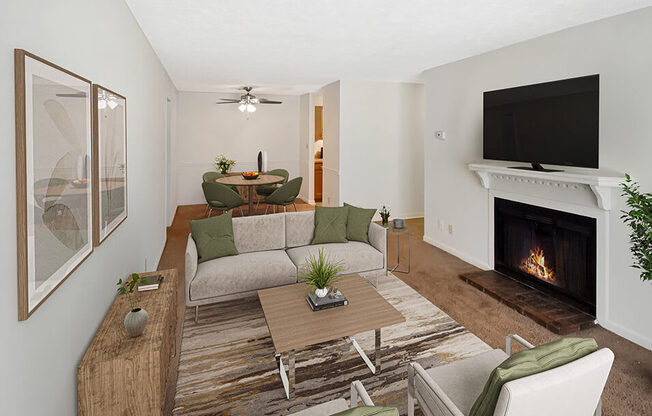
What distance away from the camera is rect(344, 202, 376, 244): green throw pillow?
3.97 meters

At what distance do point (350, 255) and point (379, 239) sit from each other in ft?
1.29

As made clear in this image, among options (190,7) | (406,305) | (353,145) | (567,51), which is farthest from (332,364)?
(353,145)

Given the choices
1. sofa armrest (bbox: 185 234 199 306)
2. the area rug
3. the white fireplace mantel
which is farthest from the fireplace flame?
sofa armrest (bbox: 185 234 199 306)

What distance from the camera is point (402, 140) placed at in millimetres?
6594

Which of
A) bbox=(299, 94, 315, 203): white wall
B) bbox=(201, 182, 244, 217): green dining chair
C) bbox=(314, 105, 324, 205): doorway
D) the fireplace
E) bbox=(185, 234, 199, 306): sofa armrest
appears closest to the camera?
bbox=(185, 234, 199, 306): sofa armrest

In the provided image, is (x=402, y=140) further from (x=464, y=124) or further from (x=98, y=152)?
(x=98, y=152)

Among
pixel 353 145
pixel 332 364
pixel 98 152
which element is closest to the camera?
pixel 98 152

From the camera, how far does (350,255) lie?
11.9 ft

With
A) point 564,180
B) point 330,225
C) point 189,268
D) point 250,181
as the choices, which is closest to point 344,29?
point 330,225

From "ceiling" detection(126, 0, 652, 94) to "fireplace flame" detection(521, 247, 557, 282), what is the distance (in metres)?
2.10

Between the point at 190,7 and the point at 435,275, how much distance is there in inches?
138

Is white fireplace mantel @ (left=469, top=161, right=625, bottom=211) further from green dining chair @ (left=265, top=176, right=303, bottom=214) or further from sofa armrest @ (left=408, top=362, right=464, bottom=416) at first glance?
green dining chair @ (left=265, top=176, right=303, bottom=214)

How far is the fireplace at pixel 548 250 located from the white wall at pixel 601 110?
174 millimetres

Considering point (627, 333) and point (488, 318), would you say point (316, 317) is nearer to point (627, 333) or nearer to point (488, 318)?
point (488, 318)
